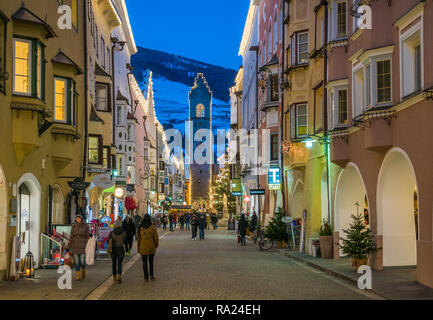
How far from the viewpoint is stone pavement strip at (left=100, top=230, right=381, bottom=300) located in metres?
15.4

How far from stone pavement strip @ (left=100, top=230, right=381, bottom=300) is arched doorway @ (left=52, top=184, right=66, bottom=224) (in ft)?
11.4

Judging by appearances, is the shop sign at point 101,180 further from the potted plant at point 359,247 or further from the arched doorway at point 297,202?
the potted plant at point 359,247

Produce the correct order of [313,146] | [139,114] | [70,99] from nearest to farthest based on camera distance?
[70,99] → [313,146] → [139,114]

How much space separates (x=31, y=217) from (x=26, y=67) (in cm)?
527

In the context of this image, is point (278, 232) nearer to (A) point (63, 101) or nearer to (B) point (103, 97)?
(B) point (103, 97)

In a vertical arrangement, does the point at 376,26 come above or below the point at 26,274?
above

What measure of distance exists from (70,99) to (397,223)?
12.3 m

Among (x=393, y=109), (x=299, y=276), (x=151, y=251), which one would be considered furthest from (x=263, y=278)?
(x=393, y=109)

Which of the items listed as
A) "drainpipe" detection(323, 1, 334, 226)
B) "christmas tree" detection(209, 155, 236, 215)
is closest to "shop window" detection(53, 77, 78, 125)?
"drainpipe" detection(323, 1, 334, 226)

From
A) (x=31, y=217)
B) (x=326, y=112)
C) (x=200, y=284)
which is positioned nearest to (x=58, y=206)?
(x=31, y=217)

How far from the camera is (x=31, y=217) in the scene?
2206cm

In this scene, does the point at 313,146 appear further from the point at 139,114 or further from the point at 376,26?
the point at 139,114

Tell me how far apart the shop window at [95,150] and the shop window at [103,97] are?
129 inches

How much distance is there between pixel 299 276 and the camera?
20047 millimetres
